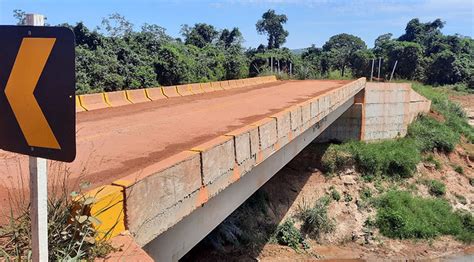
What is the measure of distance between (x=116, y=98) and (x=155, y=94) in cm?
206

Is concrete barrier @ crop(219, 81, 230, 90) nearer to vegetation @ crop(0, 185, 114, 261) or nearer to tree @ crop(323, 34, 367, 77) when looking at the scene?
vegetation @ crop(0, 185, 114, 261)

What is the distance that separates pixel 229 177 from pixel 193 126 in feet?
8.78

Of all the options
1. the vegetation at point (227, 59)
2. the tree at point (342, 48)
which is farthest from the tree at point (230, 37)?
the tree at point (342, 48)

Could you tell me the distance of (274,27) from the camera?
74.6 m

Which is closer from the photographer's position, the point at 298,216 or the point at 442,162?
the point at 298,216

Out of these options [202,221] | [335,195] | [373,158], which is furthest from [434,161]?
[202,221]

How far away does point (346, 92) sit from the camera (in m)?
15.8

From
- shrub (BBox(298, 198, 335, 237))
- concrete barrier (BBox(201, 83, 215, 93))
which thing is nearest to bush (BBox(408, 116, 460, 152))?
shrub (BBox(298, 198, 335, 237))

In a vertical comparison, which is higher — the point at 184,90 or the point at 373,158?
the point at 184,90

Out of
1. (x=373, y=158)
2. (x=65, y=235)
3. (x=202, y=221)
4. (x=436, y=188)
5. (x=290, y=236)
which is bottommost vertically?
(x=290, y=236)

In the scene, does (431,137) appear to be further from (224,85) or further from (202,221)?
(202,221)

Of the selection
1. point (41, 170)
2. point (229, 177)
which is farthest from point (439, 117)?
point (41, 170)

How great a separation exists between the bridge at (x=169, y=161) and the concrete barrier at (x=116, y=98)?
30mm

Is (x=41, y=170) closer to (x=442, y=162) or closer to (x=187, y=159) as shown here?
(x=187, y=159)
